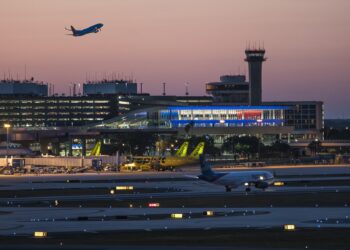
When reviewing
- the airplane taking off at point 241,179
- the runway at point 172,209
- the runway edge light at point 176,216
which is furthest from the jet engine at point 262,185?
the runway edge light at point 176,216

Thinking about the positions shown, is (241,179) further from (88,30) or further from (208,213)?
(88,30)

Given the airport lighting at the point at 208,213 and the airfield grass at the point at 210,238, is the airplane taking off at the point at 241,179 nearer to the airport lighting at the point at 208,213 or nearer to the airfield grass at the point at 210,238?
the airport lighting at the point at 208,213

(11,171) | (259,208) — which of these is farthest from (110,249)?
(11,171)

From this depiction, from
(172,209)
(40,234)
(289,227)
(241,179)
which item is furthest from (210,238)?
(241,179)

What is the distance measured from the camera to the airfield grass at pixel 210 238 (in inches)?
2194

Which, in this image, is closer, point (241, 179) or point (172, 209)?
point (172, 209)

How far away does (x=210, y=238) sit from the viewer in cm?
5884

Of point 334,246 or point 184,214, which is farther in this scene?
point 184,214

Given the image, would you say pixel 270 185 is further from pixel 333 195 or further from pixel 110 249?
pixel 110 249

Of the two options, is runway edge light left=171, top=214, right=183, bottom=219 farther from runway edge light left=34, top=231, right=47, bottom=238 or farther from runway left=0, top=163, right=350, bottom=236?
runway edge light left=34, top=231, right=47, bottom=238

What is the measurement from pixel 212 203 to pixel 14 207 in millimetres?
15439

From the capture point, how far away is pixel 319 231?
2427 inches

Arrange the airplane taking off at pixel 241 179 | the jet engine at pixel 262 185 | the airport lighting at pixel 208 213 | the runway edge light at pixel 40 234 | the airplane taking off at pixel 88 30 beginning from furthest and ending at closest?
the airplane taking off at pixel 88 30, the airplane taking off at pixel 241 179, the jet engine at pixel 262 185, the airport lighting at pixel 208 213, the runway edge light at pixel 40 234

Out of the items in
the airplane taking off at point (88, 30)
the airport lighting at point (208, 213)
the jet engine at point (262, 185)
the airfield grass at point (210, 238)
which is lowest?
the airfield grass at point (210, 238)
